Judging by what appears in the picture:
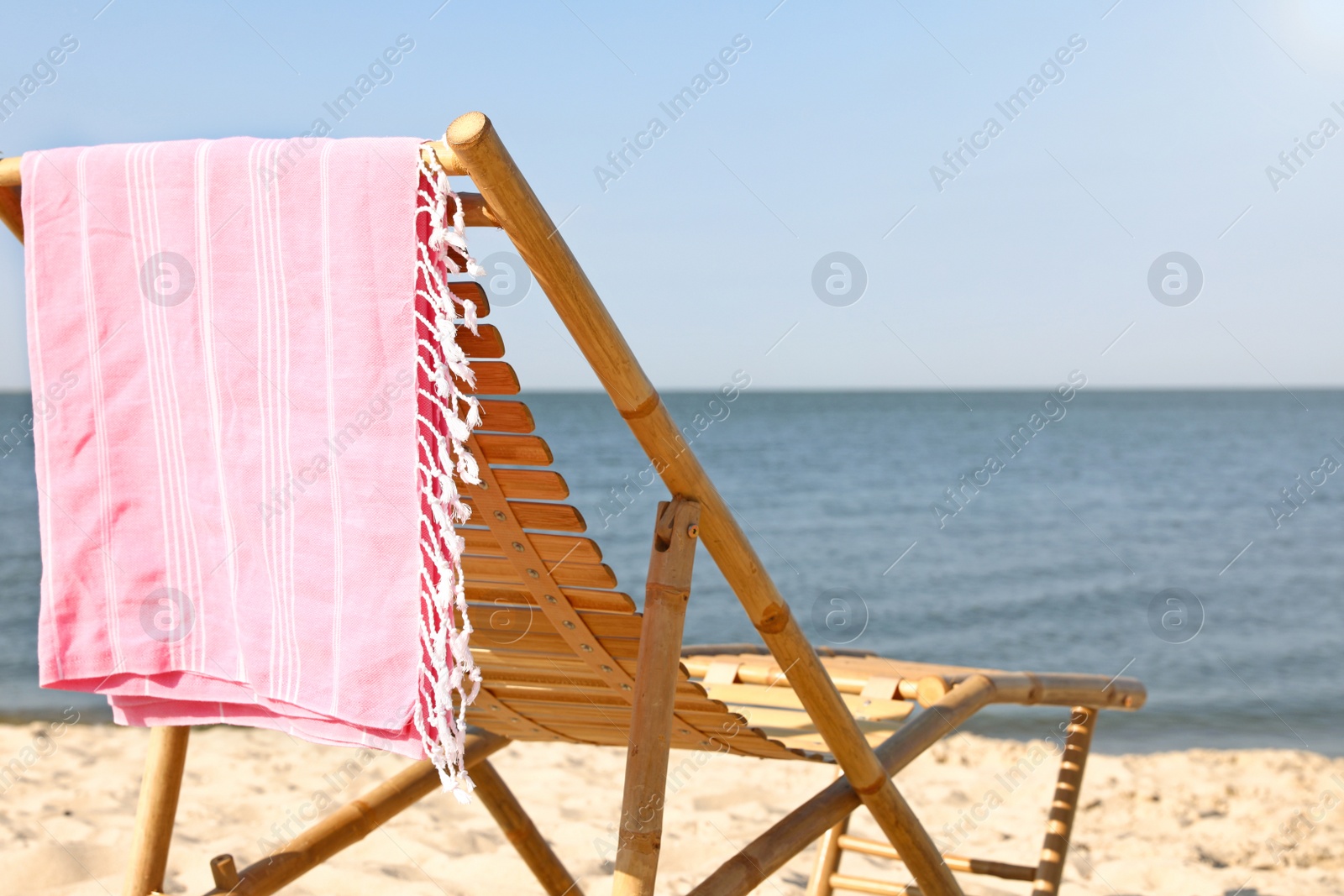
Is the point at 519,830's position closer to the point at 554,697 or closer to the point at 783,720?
the point at 783,720

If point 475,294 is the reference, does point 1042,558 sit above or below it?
above

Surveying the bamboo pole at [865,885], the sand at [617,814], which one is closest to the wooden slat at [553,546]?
the bamboo pole at [865,885]

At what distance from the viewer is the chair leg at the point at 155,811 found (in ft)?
6.07

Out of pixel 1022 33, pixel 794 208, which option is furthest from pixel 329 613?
pixel 794 208

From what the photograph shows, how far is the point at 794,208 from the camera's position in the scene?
35312 mm

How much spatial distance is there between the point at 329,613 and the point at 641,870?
1.70ft

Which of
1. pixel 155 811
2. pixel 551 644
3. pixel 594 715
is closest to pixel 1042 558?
pixel 594 715

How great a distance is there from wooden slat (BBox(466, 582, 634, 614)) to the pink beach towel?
0.20 meters

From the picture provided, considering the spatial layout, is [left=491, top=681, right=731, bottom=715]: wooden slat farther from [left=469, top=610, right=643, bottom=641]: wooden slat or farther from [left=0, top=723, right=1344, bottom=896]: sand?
[left=0, top=723, right=1344, bottom=896]: sand

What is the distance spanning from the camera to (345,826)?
2.17 meters

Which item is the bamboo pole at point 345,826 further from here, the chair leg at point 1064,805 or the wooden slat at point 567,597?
the chair leg at point 1064,805

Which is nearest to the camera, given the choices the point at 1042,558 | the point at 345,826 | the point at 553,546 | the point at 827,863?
the point at 553,546

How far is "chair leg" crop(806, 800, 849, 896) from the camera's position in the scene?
281cm

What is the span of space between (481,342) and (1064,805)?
6.32 ft
